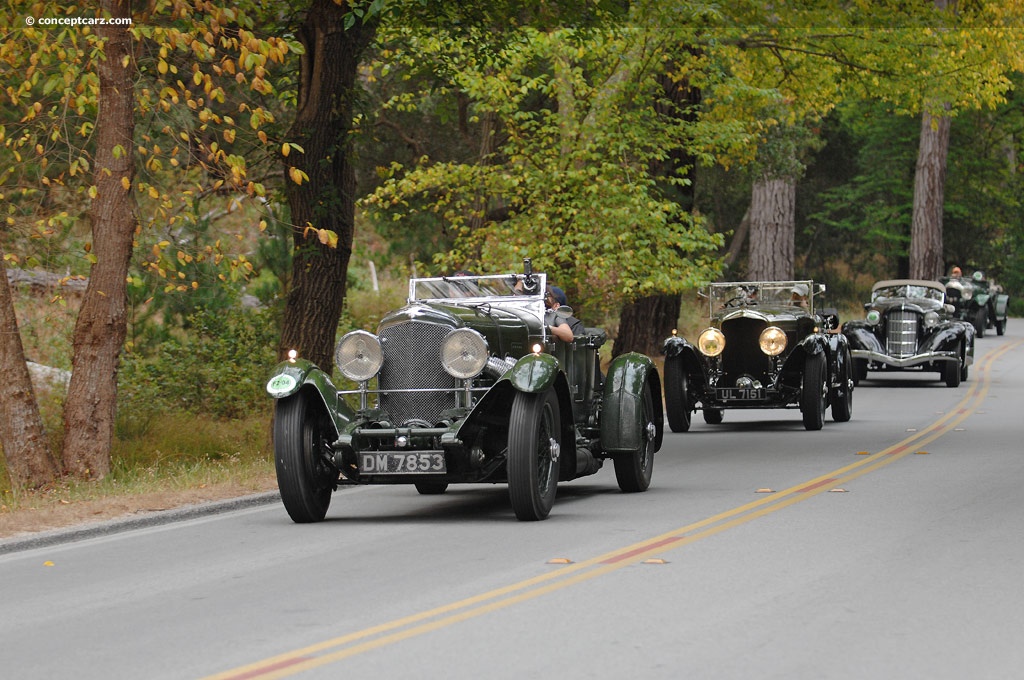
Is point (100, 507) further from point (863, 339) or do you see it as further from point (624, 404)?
point (863, 339)

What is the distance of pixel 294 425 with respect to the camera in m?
11.3

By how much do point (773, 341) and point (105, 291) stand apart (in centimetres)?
882

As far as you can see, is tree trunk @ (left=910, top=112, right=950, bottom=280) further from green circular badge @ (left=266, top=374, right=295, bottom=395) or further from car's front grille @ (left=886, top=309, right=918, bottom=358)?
green circular badge @ (left=266, top=374, right=295, bottom=395)

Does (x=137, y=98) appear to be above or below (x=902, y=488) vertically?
above

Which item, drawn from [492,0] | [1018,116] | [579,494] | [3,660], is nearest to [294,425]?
[579,494]

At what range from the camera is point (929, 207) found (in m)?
45.5

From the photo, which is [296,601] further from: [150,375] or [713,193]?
[713,193]

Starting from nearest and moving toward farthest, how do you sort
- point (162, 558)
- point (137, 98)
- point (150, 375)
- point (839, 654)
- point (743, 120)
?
point (839, 654) < point (162, 558) < point (137, 98) < point (150, 375) < point (743, 120)

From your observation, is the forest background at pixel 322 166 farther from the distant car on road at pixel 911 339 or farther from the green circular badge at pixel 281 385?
the distant car on road at pixel 911 339

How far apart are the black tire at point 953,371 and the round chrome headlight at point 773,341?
8.80 m

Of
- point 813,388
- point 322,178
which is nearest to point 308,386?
point 322,178

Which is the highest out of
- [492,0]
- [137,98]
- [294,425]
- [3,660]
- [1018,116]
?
[1018,116]

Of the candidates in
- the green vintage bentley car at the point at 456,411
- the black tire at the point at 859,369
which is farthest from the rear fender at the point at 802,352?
the black tire at the point at 859,369

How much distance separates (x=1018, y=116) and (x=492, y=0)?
3985 centimetres
